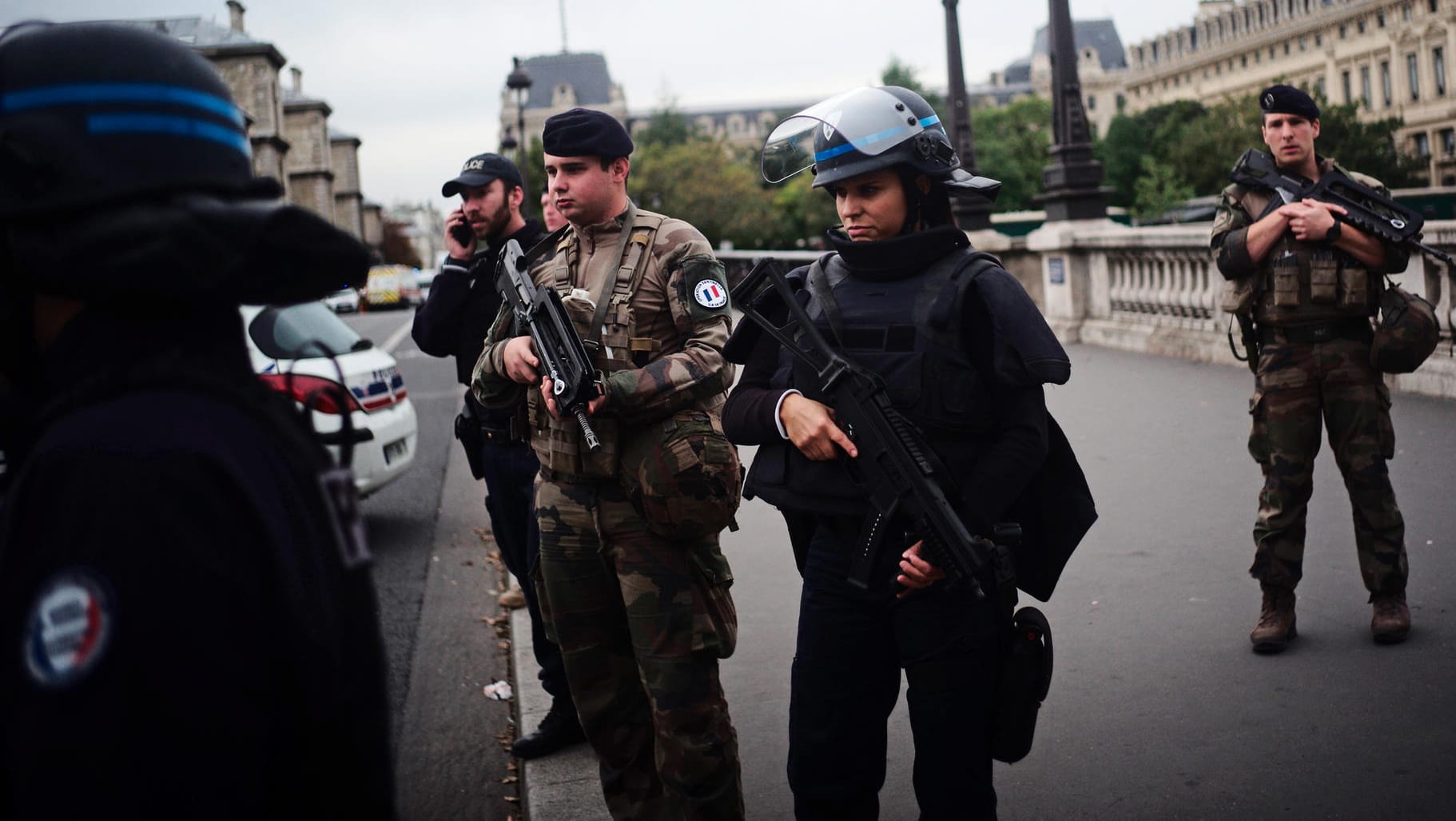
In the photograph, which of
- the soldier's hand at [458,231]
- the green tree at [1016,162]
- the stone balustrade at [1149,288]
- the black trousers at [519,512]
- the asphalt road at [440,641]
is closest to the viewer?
the asphalt road at [440,641]

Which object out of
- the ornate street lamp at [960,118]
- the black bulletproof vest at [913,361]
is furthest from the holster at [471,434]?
the ornate street lamp at [960,118]

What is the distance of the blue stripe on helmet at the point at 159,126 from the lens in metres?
1.46

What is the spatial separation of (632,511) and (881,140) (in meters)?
1.29

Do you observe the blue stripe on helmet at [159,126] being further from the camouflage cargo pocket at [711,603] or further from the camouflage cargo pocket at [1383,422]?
the camouflage cargo pocket at [1383,422]

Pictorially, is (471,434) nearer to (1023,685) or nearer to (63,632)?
(1023,685)

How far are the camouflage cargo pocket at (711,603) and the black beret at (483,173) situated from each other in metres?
1.92

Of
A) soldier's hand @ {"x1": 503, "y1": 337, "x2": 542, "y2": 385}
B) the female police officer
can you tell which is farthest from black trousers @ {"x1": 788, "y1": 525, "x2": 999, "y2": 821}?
soldier's hand @ {"x1": 503, "y1": 337, "x2": 542, "y2": 385}

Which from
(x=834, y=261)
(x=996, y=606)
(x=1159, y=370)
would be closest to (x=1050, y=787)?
(x=996, y=606)

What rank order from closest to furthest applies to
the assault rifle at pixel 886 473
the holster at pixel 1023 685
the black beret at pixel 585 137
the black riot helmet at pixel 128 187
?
the black riot helmet at pixel 128 187 → the assault rifle at pixel 886 473 → the holster at pixel 1023 685 → the black beret at pixel 585 137

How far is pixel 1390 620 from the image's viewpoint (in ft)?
17.2

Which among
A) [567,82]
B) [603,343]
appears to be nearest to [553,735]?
[603,343]

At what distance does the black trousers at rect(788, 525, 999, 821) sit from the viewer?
3.09 m

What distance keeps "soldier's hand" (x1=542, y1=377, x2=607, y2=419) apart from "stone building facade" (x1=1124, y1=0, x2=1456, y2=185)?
288 ft

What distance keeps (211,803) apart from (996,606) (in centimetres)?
218
